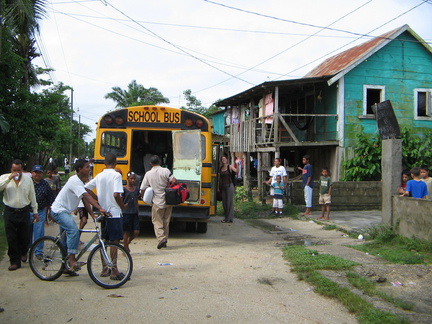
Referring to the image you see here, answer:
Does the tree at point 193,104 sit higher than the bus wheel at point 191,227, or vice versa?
the tree at point 193,104

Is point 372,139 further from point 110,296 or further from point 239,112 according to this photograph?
point 110,296

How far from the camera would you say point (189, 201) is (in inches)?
366

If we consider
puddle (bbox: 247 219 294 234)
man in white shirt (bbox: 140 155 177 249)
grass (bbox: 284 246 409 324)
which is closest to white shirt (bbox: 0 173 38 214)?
man in white shirt (bbox: 140 155 177 249)

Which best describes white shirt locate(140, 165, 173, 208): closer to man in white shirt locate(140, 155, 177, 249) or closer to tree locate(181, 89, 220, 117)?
man in white shirt locate(140, 155, 177, 249)

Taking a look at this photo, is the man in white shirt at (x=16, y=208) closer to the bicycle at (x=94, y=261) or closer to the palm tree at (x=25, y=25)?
the bicycle at (x=94, y=261)

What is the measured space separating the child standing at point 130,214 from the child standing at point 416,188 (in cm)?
512

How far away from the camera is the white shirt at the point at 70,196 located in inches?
235

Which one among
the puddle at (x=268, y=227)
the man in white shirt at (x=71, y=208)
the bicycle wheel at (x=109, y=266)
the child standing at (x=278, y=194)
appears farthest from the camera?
the child standing at (x=278, y=194)

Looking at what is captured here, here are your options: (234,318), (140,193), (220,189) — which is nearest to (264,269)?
(234,318)

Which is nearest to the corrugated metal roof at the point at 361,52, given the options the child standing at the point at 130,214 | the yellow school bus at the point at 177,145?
the yellow school bus at the point at 177,145

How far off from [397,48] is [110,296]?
55.1 feet

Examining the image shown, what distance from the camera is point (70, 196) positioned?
20.0 ft

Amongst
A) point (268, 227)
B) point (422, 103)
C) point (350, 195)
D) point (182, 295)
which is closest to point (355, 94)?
point (422, 103)

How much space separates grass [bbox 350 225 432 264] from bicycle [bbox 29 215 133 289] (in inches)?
166
